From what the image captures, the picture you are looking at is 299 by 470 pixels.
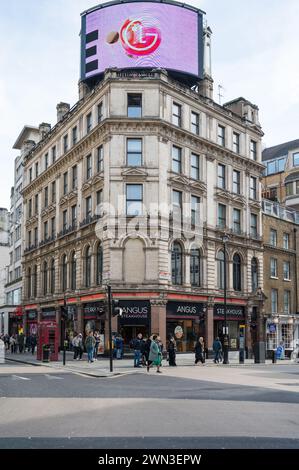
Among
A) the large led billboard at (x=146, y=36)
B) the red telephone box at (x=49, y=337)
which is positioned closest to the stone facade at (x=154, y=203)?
the large led billboard at (x=146, y=36)

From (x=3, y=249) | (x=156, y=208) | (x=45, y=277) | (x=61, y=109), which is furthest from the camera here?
(x=3, y=249)

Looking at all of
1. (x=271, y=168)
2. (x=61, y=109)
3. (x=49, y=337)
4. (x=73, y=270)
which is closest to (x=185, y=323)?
(x=49, y=337)

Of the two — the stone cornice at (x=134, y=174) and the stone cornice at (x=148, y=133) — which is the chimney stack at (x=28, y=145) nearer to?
the stone cornice at (x=148, y=133)

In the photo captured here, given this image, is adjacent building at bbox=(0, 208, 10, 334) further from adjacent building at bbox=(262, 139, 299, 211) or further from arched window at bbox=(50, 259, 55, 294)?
adjacent building at bbox=(262, 139, 299, 211)

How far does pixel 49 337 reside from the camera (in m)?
33.6

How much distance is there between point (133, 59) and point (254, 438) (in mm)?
35907

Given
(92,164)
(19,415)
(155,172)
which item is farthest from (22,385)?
(92,164)

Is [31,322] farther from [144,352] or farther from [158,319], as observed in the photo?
[144,352]

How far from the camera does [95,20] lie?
4338 cm

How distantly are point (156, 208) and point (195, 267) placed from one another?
583cm

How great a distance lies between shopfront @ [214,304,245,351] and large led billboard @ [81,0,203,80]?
1800cm

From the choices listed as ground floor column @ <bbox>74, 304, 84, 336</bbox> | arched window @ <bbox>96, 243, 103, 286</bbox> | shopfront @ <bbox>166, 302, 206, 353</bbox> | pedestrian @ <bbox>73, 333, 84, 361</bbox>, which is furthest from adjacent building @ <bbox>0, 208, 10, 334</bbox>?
pedestrian @ <bbox>73, 333, 84, 361</bbox>

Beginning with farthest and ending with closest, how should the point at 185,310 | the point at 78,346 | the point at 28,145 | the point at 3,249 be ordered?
the point at 3,249
the point at 28,145
the point at 185,310
the point at 78,346

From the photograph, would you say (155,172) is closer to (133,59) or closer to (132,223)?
(132,223)
